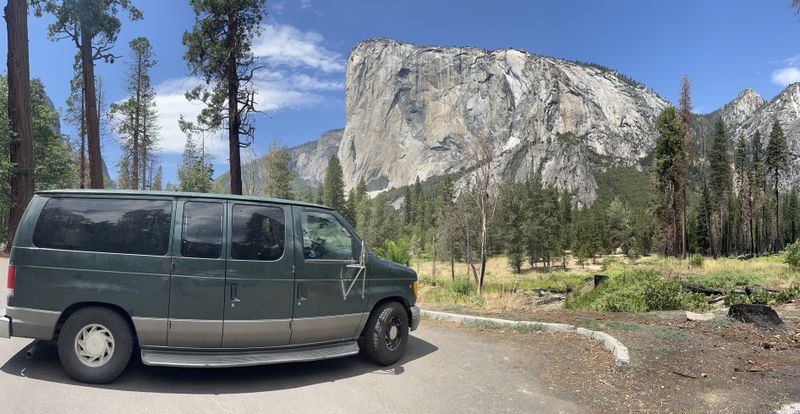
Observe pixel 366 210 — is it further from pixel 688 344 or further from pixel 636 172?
pixel 636 172

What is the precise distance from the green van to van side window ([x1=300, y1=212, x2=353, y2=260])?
0.15 m

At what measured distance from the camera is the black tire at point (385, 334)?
6.24 meters

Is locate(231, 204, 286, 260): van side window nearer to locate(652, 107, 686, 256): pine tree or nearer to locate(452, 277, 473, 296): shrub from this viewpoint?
locate(452, 277, 473, 296): shrub

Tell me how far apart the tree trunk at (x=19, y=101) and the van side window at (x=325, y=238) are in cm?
1120

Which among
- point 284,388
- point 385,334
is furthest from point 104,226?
point 385,334

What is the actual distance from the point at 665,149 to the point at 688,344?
49581 mm

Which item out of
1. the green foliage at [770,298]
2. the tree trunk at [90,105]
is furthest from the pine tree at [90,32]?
the green foliage at [770,298]

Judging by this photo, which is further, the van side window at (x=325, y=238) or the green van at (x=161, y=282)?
the van side window at (x=325, y=238)

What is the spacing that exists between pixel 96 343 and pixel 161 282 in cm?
95

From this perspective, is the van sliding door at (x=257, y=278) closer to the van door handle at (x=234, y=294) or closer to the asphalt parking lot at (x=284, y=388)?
the van door handle at (x=234, y=294)

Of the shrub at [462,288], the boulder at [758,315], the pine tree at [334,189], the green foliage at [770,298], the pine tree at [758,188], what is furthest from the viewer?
the pine tree at [334,189]

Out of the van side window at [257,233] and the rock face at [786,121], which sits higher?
the rock face at [786,121]

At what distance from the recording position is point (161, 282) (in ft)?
16.5

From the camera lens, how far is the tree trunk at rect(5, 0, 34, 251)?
477 inches
